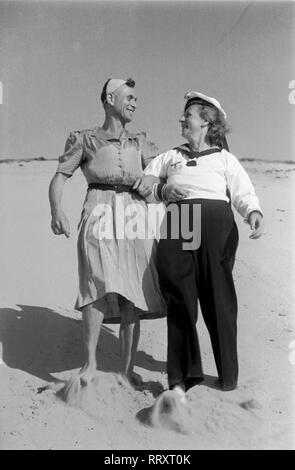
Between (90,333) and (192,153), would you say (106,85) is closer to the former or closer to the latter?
(192,153)

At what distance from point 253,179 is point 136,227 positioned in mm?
3538

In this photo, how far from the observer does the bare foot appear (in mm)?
3394

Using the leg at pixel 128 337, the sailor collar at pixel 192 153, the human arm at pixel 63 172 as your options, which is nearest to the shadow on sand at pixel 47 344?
the leg at pixel 128 337

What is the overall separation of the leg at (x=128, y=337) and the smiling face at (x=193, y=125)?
0.82 m

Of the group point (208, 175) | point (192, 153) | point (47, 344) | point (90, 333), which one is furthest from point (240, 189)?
point (47, 344)

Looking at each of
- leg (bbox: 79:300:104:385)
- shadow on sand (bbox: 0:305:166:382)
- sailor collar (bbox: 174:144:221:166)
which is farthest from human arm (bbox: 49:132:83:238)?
shadow on sand (bbox: 0:305:166:382)

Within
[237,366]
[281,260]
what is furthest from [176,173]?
[281,260]

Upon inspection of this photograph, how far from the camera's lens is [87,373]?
3.42 meters

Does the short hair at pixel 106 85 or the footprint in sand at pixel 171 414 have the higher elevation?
the short hair at pixel 106 85

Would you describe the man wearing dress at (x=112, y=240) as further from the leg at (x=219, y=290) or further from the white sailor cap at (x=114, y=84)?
the leg at (x=219, y=290)

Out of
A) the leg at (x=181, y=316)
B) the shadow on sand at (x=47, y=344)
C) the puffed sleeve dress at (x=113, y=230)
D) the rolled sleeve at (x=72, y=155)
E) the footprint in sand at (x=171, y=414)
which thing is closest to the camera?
the footprint in sand at (x=171, y=414)

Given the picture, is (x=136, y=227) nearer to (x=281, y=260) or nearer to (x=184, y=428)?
(x=184, y=428)

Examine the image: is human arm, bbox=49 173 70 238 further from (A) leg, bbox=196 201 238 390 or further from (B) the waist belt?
(A) leg, bbox=196 201 238 390

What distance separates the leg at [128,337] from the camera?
3500 millimetres
